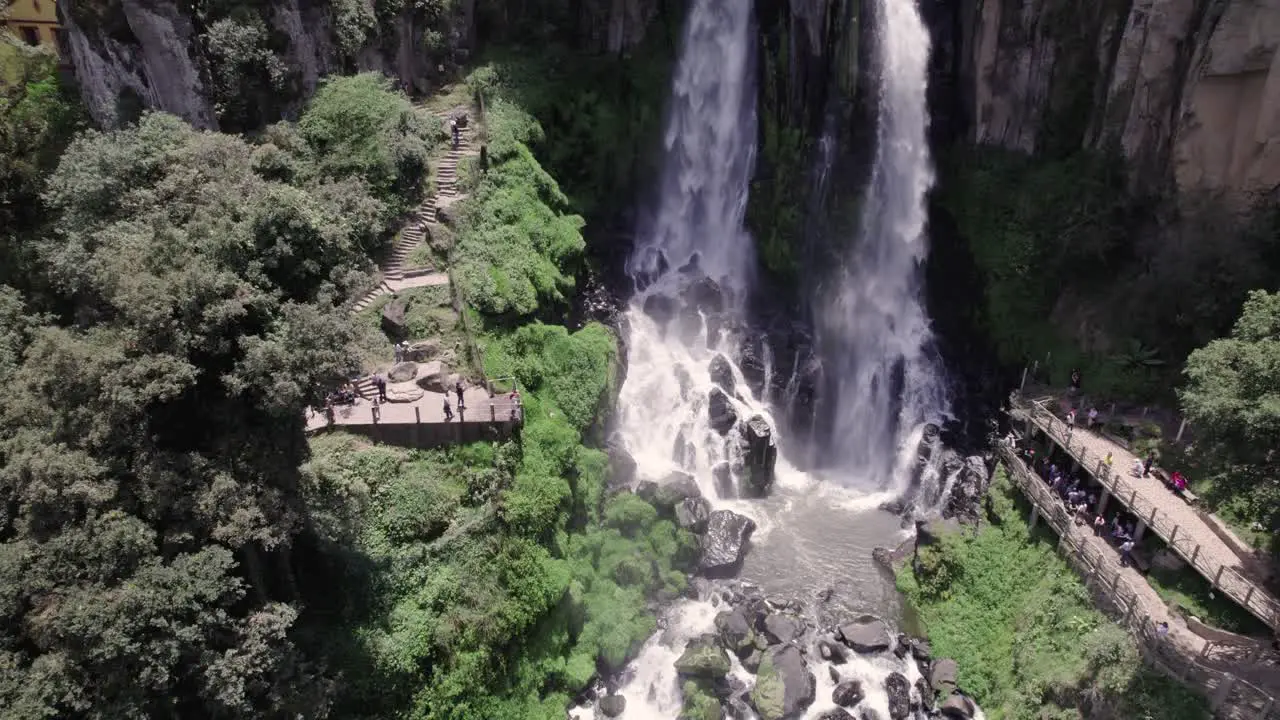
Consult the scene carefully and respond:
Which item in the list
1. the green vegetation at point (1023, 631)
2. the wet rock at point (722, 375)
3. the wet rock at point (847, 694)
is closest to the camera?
the green vegetation at point (1023, 631)

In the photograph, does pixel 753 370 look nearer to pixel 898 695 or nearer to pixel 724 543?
pixel 724 543

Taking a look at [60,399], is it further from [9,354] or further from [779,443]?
[779,443]

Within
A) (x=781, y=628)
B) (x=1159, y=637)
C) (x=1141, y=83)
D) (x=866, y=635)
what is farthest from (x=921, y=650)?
(x=1141, y=83)

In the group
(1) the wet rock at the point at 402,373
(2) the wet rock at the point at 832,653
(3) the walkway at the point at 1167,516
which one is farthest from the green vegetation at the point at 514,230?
(3) the walkway at the point at 1167,516

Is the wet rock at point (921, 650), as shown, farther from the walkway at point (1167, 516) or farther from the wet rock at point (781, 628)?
the walkway at point (1167, 516)

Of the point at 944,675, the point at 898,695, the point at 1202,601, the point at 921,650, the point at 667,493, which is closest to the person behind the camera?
the point at 1202,601

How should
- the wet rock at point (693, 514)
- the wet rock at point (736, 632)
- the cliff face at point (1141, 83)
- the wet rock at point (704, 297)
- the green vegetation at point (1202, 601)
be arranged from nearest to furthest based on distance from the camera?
the green vegetation at point (1202, 601) → the cliff face at point (1141, 83) → the wet rock at point (736, 632) → the wet rock at point (693, 514) → the wet rock at point (704, 297)

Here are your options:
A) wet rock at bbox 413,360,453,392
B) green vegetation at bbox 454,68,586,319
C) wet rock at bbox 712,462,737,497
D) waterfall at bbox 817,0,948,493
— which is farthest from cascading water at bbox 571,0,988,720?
wet rock at bbox 413,360,453,392
